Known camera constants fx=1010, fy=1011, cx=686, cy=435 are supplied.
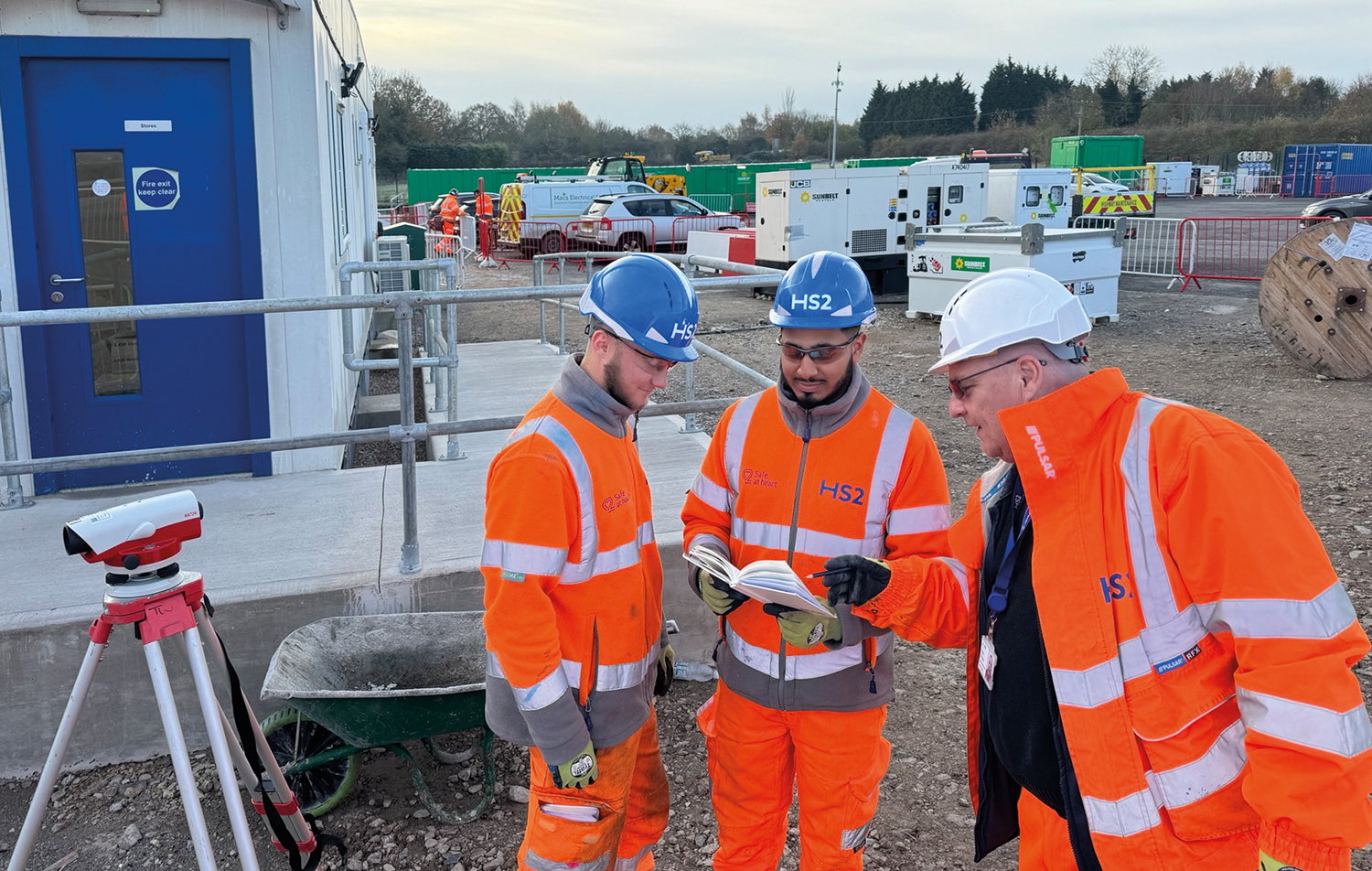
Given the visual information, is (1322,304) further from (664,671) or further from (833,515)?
(664,671)

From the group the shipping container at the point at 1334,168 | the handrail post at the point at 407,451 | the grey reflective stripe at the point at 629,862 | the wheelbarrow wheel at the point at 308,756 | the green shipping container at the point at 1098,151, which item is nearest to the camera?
the grey reflective stripe at the point at 629,862

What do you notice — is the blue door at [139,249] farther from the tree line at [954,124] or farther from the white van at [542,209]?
the tree line at [954,124]

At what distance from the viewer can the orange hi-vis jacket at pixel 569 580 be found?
2.34m

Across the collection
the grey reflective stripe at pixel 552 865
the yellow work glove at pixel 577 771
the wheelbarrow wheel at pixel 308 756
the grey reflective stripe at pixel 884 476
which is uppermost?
the grey reflective stripe at pixel 884 476

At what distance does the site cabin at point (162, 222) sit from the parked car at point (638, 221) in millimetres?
18925

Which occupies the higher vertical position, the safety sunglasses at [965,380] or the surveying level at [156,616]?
the safety sunglasses at [965,380]

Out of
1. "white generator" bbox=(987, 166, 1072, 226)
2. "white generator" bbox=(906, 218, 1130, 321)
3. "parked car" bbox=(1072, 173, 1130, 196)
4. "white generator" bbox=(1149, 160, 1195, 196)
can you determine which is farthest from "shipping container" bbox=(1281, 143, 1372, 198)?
"white generator" bbox=(906, 218, 1130, 321)

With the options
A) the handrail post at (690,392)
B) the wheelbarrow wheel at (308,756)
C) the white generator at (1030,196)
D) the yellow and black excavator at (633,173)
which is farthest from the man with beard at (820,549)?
the yellow and black excavator at (633,173)

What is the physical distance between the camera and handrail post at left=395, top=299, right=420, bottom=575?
3.91 m

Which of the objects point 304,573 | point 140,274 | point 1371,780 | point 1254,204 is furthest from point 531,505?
point 1254,204

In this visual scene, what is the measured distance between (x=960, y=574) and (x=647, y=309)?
→ 3.26 ft

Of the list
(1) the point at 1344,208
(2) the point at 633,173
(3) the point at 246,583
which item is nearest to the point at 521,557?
(3) the point at 246,583

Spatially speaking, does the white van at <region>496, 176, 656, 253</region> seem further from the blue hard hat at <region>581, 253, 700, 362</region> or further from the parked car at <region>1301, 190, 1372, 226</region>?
the blue hard hat at <region>581, 253, 700, 362</region>

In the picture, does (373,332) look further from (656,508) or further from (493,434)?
(656,508)
